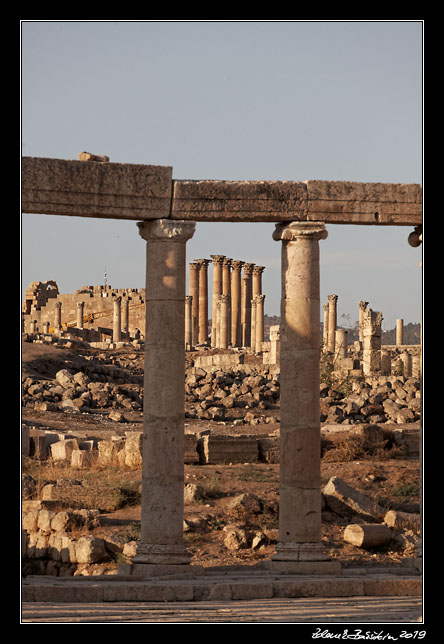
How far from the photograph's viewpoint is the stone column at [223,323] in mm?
74438

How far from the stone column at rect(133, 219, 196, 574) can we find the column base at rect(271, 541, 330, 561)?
1507 mm

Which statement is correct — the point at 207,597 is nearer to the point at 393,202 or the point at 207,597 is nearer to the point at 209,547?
the point at 209,547

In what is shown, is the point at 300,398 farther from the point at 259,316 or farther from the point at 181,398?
the point at 259,316

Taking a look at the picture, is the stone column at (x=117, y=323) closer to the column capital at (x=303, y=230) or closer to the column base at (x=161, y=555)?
the column capital at (x=303, y=230)

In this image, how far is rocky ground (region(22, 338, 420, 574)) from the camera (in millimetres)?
20062

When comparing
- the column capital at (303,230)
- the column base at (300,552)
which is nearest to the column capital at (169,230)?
the column capital at (303,230)

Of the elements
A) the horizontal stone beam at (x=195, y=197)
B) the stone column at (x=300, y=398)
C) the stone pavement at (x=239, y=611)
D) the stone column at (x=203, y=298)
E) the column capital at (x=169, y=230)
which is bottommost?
the stone pavement at (x=239, y=611)

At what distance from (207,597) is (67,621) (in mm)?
3090

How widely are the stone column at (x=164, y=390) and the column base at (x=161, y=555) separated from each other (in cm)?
2

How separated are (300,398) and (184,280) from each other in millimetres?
2612

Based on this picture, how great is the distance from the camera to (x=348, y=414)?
36.5 m

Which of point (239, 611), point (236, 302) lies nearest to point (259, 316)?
point (236, 302)
